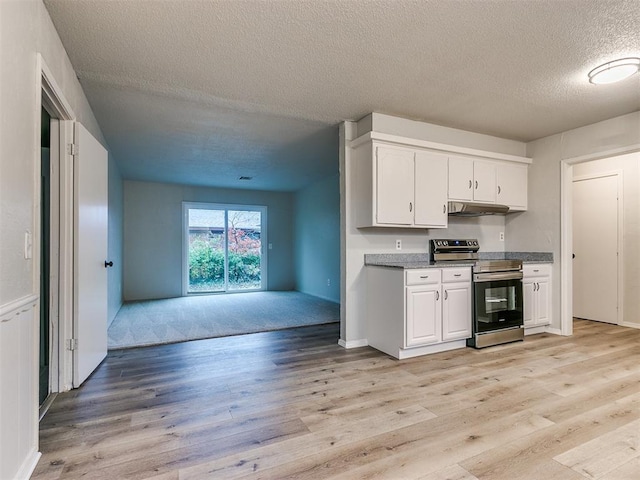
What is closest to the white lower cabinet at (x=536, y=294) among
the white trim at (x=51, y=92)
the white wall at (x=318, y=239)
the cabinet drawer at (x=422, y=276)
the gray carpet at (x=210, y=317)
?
the cabinet drawer at (x=422, y=276)

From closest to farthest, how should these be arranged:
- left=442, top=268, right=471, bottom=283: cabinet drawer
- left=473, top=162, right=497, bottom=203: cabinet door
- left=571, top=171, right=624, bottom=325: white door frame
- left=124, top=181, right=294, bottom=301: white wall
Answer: left=442, top=268, right=471, bottom=283: cabinet drawer → left=473, top=162, right=497, bottom=203: cabinet door → left=571, top=171, right=624, bottom=325: white door frame → left=124, top=181, right=294, bottom=301: white wall

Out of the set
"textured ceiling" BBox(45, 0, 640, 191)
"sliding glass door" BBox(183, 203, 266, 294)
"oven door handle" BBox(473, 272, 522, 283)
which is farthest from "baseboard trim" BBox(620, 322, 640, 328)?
"sliding glass door" BBox(183, 203, 266, 294)

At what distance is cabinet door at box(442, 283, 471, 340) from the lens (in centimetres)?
338

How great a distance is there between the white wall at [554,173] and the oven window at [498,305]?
743mm

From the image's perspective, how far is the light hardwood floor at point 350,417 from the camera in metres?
1.65

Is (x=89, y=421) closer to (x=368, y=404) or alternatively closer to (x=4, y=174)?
(x=4, y=174)

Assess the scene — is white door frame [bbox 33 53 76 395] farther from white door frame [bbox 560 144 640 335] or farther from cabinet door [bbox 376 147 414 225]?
white door frame [bbox 560 144 640 335]

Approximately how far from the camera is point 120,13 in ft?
6.44

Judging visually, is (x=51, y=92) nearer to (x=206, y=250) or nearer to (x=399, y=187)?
(x=399, y=187)

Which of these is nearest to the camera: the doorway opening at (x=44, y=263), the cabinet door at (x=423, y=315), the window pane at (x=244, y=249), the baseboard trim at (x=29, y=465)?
the baseboard trim at (x=29, y=465)

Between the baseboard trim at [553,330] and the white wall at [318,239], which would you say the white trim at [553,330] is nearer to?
the baseboard trim at [553,330]

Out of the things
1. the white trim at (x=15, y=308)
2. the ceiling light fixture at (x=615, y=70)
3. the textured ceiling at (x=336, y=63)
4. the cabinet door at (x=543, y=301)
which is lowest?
the cabinet door at (x=543, y=301)

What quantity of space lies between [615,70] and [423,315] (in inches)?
95.1

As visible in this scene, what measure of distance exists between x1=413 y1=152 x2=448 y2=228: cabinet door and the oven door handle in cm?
65
